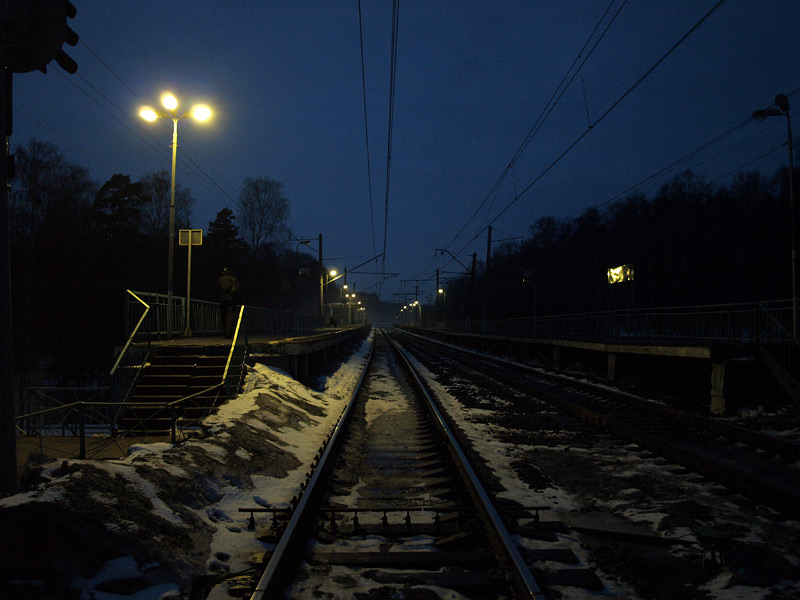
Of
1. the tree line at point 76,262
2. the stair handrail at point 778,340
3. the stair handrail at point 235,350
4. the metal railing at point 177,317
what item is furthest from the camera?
the tree line at point 76,262

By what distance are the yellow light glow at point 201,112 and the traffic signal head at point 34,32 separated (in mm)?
9608

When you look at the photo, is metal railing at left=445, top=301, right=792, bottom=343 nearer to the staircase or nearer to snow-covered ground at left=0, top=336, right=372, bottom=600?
snow-covered ground at left=0, top=336, right=372, bottom=600

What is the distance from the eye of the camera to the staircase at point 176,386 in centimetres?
927

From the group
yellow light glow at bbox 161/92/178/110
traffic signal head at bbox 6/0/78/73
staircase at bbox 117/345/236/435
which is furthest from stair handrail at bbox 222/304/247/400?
yellow light glow at bbox 161/92/178/110

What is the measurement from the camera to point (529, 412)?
10.9 m

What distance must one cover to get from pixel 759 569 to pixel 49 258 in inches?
1390

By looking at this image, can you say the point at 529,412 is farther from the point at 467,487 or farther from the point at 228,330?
the point at 228,330

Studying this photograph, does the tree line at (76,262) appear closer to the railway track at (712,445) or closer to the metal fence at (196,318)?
the metal fence at (196,318)

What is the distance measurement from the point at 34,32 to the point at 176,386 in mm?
6631

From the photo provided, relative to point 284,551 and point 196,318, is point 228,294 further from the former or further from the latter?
point 284,551

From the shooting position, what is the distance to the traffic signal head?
4594 mm

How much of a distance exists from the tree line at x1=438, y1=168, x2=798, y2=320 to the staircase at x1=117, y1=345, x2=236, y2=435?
2883 centimetres

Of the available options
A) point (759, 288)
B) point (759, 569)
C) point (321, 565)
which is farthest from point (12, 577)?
point (759, 288)

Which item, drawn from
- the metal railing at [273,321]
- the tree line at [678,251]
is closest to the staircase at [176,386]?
the metal railing at [273,321]
